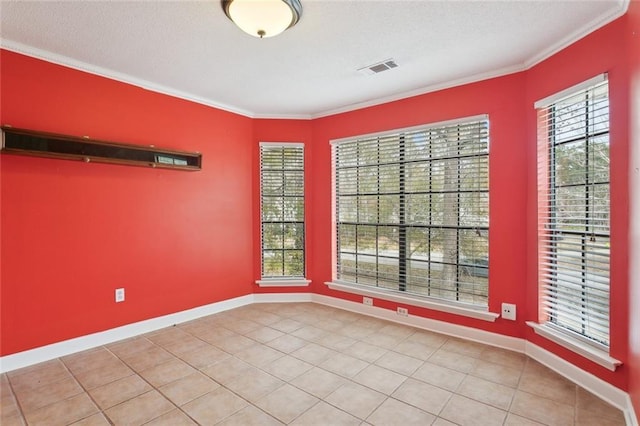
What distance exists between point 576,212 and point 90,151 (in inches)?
163

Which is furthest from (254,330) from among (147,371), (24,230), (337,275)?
(24,230)

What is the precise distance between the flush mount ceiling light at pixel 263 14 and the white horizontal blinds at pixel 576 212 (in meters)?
2.19

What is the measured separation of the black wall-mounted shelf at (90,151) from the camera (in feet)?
8.19

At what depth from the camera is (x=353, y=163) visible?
416 centimetres

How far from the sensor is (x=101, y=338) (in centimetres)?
303

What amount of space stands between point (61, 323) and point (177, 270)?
1114 millimetres

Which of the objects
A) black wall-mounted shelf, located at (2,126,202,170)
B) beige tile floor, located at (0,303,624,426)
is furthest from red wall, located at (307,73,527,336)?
black wall-mounted shelf, located at (2,126,202,170)

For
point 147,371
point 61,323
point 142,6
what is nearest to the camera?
point 142,6

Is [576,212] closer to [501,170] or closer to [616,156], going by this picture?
[616,156]

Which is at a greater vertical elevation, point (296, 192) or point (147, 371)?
point (296, 192)

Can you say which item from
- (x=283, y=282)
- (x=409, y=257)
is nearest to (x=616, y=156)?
(x=409, y=257)

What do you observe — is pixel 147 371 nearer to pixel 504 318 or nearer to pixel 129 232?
pixel 129 232

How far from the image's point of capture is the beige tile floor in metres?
2.00

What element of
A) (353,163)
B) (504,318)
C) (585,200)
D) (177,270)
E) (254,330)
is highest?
(353,163)
